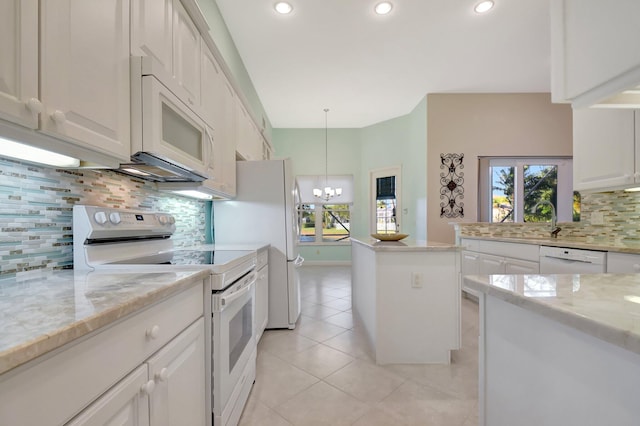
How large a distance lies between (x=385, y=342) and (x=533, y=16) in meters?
3.44

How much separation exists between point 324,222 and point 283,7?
4485 millimetres

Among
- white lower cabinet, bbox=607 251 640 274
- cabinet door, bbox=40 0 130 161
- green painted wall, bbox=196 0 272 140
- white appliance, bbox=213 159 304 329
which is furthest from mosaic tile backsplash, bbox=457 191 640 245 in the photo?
cabinet door, bbox=40 0 130 161

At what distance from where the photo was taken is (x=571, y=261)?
2516 millimetres

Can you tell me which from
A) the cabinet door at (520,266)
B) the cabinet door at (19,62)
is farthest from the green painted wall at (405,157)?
the cabinet door at (19,62)

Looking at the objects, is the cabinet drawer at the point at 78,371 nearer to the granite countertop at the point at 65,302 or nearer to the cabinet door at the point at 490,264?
the granite countertop at the point at 65,302

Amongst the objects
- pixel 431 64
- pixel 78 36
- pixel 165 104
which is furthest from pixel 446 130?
pixel 78 36

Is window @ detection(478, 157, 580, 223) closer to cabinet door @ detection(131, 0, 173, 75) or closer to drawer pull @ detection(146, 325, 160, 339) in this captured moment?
cabinet door @ detection(131, 0, 173, 75)

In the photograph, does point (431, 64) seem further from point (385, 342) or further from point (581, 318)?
point (581, 318)

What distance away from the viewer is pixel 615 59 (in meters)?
0.71

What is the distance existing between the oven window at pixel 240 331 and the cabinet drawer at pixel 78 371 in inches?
23.2

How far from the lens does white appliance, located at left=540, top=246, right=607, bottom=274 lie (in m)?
2.29

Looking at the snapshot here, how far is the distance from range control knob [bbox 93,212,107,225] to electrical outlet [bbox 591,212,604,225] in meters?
4.14

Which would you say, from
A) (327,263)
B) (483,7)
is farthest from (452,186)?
(327,263)

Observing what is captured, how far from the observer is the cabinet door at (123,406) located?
0.65 m
